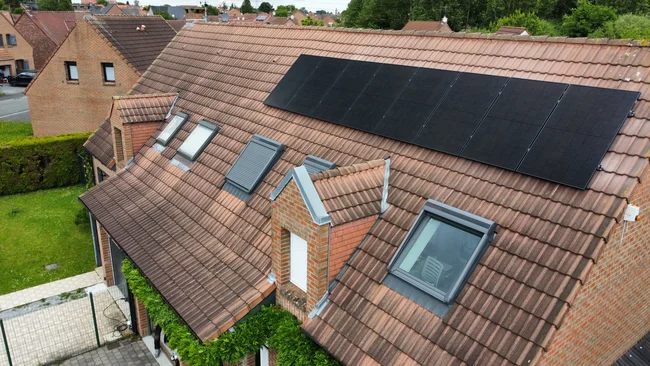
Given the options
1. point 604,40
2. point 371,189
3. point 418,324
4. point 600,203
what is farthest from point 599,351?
point 604,40

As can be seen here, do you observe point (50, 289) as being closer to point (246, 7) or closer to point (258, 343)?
point (258, 343)

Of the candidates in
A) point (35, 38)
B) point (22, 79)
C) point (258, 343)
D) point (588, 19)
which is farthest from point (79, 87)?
point (588, 19)

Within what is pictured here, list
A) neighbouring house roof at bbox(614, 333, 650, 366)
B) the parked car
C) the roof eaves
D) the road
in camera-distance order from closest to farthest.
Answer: the roof eaves → neighbouring house roof at bbox(614, 333, 650, 366) → the road → the parked car

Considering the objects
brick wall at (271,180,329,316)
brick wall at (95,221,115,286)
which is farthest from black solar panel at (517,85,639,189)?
brick wall at (95,221,115,286)

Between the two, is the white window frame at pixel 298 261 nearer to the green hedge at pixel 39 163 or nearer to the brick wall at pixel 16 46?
the green hedge at pixel 39 163

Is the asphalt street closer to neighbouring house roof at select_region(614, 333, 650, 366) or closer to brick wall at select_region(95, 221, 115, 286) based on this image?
brick wall at select_region(95, 221, 115, 286)

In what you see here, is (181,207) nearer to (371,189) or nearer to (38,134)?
(371,189)

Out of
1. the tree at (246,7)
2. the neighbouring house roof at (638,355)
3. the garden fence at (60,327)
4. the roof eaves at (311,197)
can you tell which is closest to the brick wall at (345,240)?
the roof eaves at (311,197)
